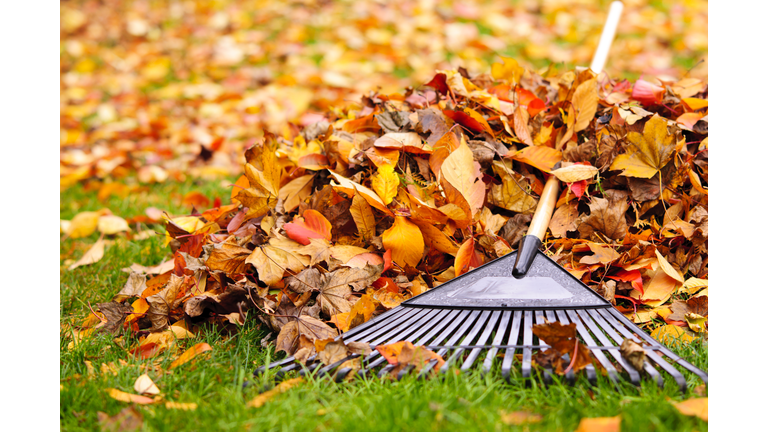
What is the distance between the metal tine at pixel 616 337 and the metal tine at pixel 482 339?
22 centimetres

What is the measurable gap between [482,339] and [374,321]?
282mm

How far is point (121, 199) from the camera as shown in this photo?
9.04 ft

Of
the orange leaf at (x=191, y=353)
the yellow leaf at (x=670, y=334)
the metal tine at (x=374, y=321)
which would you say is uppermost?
the yellow leaf at (x=670, y=334)

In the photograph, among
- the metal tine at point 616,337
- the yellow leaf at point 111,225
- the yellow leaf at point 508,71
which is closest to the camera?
the metal tine at point 616,337

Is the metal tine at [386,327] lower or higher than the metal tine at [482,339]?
lower

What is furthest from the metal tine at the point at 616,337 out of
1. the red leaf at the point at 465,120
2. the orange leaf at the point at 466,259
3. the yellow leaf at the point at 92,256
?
the yellow leaf at the point at 92,256

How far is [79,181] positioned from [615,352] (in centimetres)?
283

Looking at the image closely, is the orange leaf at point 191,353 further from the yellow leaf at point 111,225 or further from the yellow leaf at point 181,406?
the yellow leaf at point 111,225

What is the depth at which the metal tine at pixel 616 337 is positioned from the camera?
3.49 feet

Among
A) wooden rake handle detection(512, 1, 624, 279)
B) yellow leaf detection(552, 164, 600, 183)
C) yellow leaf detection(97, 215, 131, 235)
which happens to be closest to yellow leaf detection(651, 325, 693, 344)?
wooden rake handle detection(512, 1, 624, 279)

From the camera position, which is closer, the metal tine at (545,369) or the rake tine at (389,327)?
the metal tine at (545,369)

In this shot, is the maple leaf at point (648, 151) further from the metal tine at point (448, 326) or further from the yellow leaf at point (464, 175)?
the metal tine at point (448, 326)

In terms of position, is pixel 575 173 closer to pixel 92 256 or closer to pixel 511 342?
pixel 511 342

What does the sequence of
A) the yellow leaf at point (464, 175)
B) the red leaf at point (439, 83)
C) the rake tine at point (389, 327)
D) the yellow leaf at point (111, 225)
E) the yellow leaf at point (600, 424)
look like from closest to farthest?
the yellow leaf at point (600, 424), the rake tine at point (389, 327), the yellow leaf at point (464, 175), the red leaf at point (439, 83), the yellow leaf at point (111, 225)
